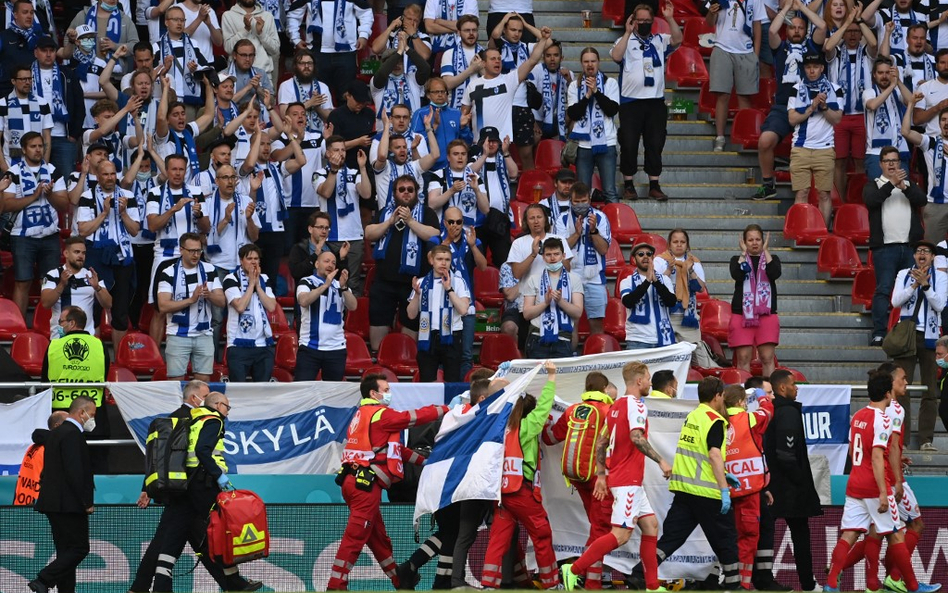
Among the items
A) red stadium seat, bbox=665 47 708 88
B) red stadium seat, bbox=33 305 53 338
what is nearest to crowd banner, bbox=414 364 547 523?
red stadium seat, bbox=33 305 53 338

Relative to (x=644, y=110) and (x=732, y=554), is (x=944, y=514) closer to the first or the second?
(x=732, y=554)

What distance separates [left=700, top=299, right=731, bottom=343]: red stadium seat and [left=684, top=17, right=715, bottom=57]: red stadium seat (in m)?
5.50

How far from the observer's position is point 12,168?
57.2 ft

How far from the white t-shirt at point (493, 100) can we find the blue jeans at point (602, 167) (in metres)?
0.91

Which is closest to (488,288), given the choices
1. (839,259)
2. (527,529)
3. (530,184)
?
(530,184)

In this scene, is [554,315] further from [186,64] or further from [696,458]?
[186,64]

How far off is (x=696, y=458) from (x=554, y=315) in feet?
12.7

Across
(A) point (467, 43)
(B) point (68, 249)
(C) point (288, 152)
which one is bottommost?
(B) point (68, 249)

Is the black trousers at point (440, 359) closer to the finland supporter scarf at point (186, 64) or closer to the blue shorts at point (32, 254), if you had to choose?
the blue shorts at point (32, 254)

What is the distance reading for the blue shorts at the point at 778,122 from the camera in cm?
1995

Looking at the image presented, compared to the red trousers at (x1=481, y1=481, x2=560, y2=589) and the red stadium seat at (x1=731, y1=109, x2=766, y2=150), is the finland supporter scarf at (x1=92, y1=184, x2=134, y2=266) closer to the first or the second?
the red trousers at (x1=481, y1=481, x2=560, y2=589)

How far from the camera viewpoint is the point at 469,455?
12.9 meters

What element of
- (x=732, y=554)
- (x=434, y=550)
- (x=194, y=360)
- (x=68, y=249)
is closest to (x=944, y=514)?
(x=732, y=554)

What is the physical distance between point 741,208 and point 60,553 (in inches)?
407
